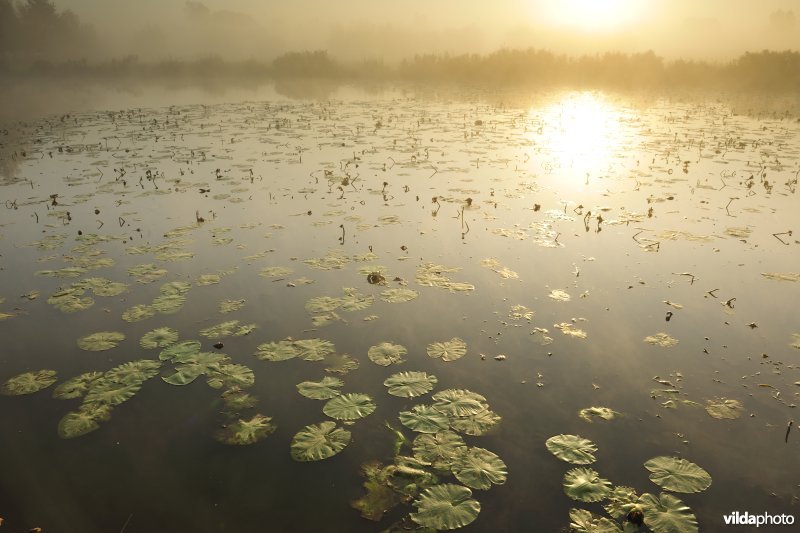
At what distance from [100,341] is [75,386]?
2.86 ft

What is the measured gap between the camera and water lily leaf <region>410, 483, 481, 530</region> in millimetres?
3453

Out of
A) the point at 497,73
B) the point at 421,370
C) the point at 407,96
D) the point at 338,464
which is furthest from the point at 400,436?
the point at 497,73

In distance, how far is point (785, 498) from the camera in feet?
12.0

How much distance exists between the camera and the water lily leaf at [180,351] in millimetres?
5355

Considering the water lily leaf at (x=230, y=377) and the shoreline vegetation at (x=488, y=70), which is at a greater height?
the shoreline vegetation at (x=488, y=70)

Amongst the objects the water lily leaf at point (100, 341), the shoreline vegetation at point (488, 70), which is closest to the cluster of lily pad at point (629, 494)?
the water lily leaf at point (100, 341)

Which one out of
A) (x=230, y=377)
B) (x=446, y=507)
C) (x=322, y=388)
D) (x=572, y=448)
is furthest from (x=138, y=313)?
(x=572, y=448)

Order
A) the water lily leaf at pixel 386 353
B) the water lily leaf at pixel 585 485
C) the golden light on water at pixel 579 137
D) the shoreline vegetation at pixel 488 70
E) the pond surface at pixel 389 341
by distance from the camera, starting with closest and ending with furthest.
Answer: the water lily leaf at pixel 585 485
the pond surface at pixel 389 341
the water lily leaf at pixel 386 353
the golden light on water at pixel 579 137
the shoreline vegetation at pixel 488 70

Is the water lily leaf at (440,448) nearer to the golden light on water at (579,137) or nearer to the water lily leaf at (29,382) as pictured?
the water lily leaf at (29,382)

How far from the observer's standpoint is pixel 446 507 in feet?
11.7

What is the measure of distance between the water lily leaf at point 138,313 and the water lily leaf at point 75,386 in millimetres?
1179

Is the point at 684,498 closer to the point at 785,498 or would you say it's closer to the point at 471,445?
the point at 785,498

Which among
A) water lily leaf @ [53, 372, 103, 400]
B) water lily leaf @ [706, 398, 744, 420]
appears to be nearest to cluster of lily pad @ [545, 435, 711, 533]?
water lily leaf @ [706, 398, 744, 420]

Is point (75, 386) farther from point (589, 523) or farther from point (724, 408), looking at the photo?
point (724, 408)
